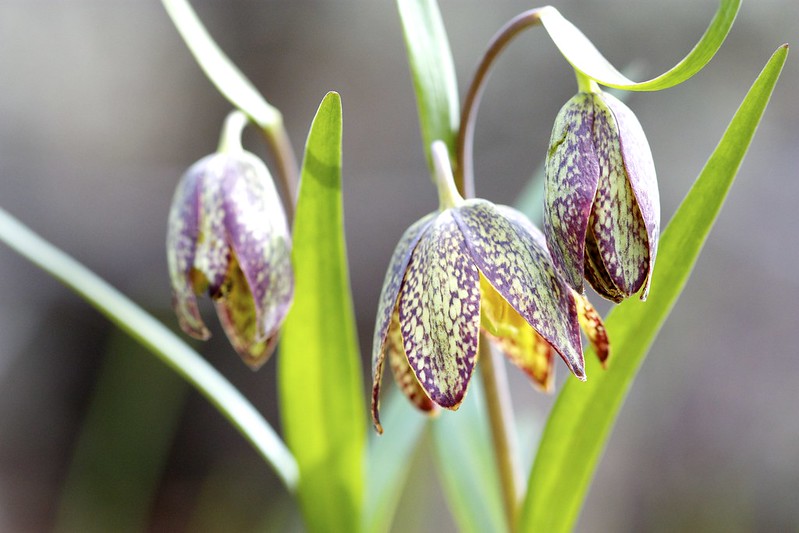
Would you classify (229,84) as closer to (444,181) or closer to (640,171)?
(444,181)

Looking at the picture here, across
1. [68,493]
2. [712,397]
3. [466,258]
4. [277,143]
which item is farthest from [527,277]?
[68,493]

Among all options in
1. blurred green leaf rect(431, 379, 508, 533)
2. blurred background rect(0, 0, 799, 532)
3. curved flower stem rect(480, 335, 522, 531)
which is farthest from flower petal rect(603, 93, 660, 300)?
blurred background rect(0, 0, 799, 532)

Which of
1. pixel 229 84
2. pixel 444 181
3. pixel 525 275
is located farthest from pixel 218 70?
pixel 525 275

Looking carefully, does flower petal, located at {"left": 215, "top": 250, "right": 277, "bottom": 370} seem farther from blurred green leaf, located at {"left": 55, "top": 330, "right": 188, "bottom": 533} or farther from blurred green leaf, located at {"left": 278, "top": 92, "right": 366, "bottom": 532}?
blurred green leaf, located at {"left": 55, "top": 330, "right": 188, "bottom": 533}

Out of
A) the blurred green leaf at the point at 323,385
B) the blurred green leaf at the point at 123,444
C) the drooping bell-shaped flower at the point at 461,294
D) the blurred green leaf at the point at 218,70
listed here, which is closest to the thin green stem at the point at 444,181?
the drooping bell-shaped flower at the point at 461,294

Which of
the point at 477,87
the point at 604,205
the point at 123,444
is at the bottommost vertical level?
the point at 123,444

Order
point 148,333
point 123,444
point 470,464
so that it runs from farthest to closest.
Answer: point 123,444, point 470,464, point 148,333

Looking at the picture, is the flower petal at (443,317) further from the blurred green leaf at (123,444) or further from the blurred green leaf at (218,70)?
the blurred green leaf at (123,444)
